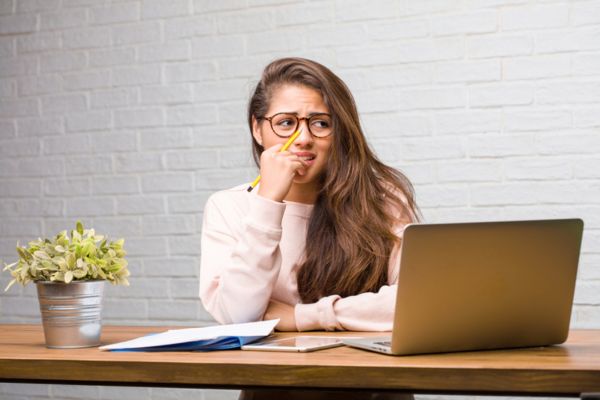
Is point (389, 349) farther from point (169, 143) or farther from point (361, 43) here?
point (169, 143)

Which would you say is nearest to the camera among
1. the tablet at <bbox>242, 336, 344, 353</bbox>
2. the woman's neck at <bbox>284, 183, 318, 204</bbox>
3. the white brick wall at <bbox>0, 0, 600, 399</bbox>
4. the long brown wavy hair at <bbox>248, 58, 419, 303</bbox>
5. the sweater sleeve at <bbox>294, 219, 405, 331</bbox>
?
the tablet at <bbox>242, 336, 344, 353</bbox>

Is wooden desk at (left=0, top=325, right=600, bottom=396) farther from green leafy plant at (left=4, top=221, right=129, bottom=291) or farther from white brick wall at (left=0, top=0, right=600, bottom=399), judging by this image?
white brick wall at (left=0, top=0, right=600, bottom=399)

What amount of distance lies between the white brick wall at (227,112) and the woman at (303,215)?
0.80 meters

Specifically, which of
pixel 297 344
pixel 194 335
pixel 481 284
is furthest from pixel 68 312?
pixel 481 284

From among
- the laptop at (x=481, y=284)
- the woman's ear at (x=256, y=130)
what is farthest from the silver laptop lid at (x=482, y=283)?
the woman's ear at (x=256, y=130)

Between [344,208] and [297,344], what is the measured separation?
0.69 m

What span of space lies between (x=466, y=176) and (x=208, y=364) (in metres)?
1.81

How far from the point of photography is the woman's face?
6.14 ft

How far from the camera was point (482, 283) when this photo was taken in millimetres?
1141

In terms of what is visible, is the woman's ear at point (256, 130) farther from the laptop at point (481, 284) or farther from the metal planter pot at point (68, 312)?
the laptop at point (481, 284)

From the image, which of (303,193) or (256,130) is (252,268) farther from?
(256,130)

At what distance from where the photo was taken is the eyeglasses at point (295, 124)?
188 centimetres

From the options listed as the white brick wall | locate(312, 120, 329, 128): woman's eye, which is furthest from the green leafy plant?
the white brick wall

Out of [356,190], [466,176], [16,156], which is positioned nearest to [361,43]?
[466,176]
